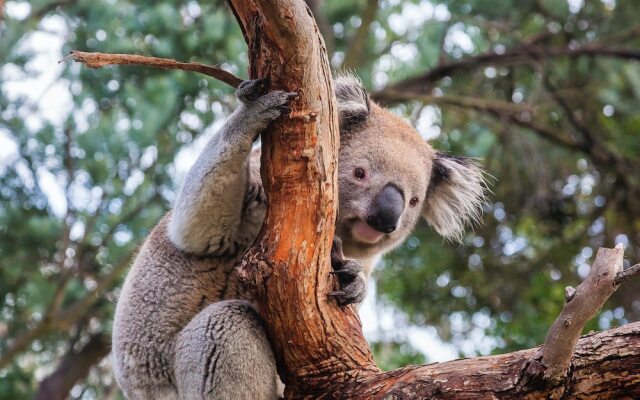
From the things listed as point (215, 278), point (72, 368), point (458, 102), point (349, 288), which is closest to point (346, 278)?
point (349, 288)

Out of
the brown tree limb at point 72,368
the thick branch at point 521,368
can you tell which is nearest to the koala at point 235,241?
the thick branch at point 521,368

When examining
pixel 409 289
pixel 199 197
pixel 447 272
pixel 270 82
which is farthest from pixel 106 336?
pixel 270 82

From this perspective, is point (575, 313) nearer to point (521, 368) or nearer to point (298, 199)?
point (521, 368)

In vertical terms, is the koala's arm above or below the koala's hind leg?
above

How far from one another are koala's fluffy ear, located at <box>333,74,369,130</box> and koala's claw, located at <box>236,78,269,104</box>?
999 millimetres

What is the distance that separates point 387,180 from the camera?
3.76 meters

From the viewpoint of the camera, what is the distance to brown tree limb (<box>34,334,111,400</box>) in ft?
22.4

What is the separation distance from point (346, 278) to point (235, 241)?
0.65m

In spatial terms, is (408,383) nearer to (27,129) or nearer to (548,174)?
(27,129)

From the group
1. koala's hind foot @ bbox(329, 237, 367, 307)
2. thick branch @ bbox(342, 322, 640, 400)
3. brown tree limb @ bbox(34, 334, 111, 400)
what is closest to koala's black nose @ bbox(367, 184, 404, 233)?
koala's hind foot @ bbox(329, 237, 367, 307)

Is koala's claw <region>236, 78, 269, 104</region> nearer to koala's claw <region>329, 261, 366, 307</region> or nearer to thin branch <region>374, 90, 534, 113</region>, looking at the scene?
koala's claw <region>329, 261, 366, 307</region>

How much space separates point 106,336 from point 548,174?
4810 mm

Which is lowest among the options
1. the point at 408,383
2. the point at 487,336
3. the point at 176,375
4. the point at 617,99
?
the point at 487,336

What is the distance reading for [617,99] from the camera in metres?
7.99
